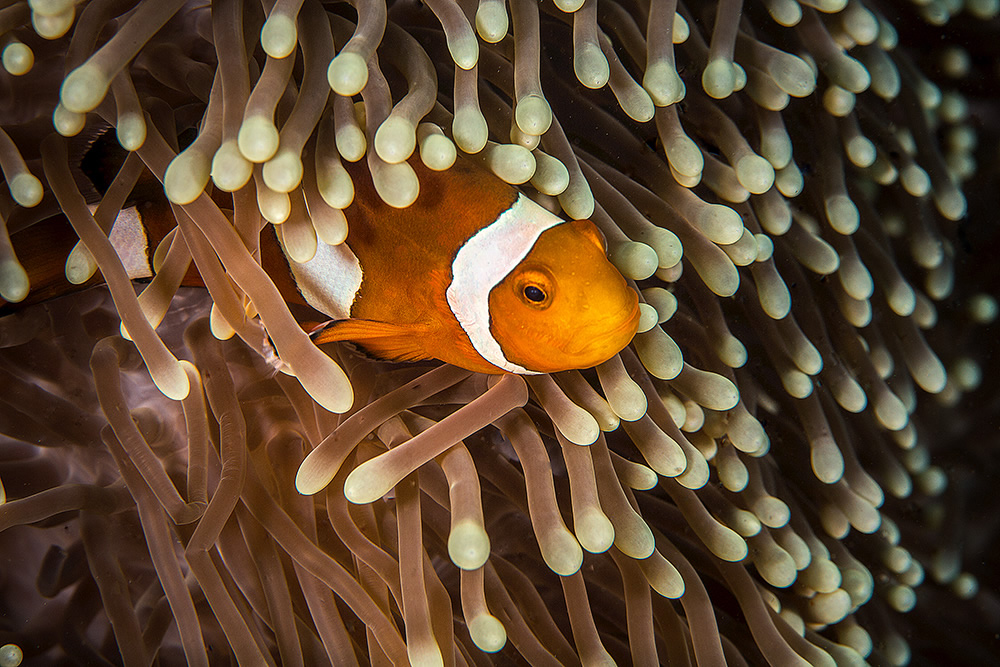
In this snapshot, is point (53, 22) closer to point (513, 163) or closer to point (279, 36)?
point (279, 36)

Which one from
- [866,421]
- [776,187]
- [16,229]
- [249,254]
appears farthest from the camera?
[866,421]

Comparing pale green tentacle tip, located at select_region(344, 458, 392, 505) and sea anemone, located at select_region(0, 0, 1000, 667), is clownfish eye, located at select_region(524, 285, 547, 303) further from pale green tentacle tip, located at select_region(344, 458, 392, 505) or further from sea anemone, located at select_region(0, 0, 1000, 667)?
pale green tentacle tip, located at select_region(344, 458, 392, 505)

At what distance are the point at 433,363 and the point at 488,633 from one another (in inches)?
15.4

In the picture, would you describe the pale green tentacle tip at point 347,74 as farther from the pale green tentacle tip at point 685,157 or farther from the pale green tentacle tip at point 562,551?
the pale green tentacle tip at point 562,551

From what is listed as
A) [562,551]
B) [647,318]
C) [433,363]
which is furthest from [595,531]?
[433,363]

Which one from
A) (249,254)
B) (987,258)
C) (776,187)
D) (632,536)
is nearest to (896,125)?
(987,258)

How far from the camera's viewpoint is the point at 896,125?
54.5 inches

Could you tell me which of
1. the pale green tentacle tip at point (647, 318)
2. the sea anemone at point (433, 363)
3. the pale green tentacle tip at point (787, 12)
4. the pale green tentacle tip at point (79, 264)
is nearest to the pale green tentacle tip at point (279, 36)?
the sea anemone at point (433, 363)

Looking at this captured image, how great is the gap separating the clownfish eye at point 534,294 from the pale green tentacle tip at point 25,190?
537mm

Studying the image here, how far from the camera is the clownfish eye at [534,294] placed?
762mm

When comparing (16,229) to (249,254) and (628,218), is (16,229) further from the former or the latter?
(628,218)

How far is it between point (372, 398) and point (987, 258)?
136cm

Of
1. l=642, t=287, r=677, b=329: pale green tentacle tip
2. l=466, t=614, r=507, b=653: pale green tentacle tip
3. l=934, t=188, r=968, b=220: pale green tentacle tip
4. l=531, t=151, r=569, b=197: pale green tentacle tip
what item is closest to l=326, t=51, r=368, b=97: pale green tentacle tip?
l=531, t=151, r=569, b=197: pale green tentacle tip

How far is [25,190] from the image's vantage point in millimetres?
774
